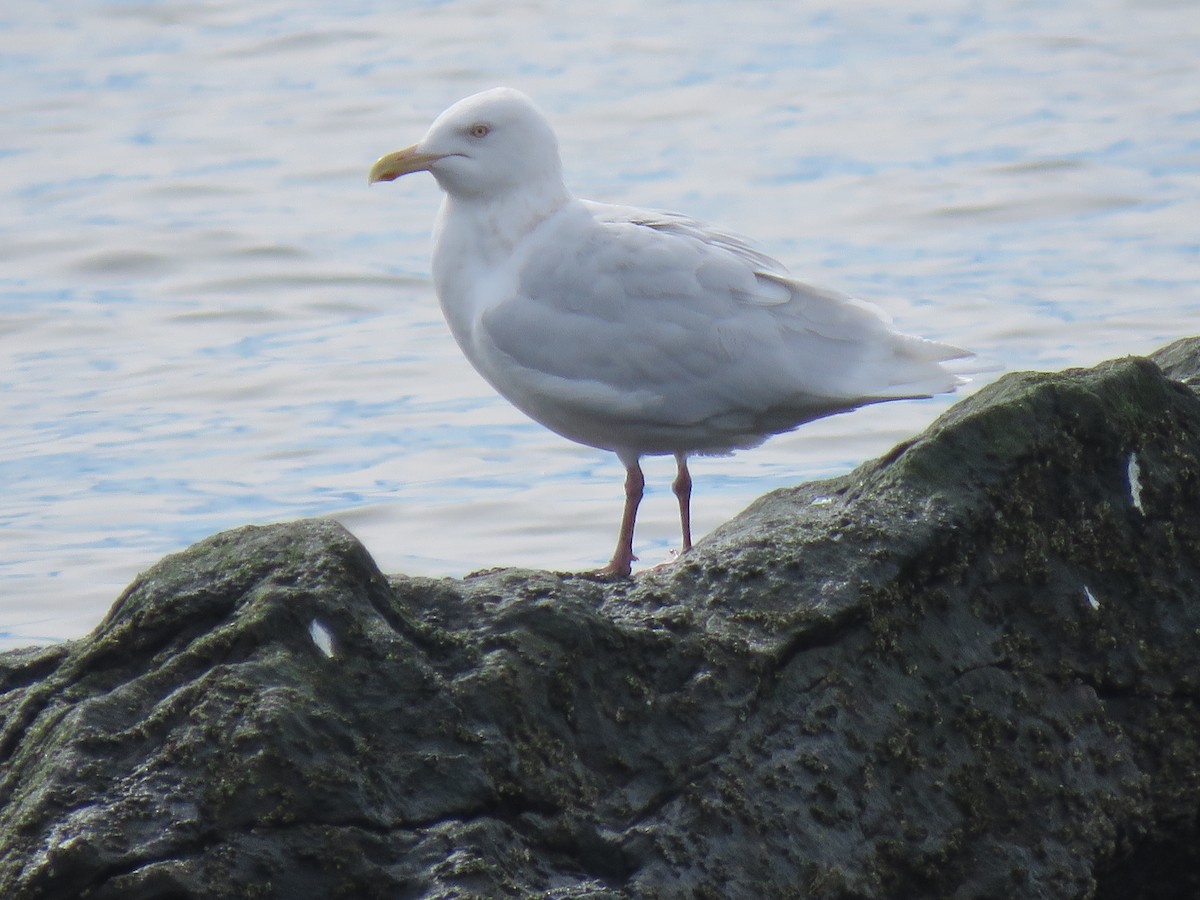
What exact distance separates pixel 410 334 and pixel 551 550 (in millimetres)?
3712

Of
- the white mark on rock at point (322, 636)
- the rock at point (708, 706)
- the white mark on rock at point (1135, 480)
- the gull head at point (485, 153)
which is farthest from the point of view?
the gull head at point (485, 153)

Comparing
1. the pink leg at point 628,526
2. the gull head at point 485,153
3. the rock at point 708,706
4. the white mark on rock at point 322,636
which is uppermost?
the gull head at point 485,153

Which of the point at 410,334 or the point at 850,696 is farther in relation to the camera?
the point at 410,334

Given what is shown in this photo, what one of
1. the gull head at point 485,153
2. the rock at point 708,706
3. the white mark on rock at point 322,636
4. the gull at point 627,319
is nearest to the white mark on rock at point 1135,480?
the rock at point 708,706

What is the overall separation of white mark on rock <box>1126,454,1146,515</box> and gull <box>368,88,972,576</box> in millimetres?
1743

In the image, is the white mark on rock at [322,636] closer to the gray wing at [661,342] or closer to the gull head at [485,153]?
the gray wing at [661,342]

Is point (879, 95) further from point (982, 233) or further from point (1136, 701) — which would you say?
point (1136, 701)

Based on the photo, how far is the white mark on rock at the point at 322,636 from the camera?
124 inches

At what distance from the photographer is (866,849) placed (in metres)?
3.36

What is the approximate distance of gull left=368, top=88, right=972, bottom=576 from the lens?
222 inches

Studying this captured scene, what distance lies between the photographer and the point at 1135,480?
4004 millimetres

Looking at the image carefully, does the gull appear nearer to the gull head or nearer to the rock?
the gull head

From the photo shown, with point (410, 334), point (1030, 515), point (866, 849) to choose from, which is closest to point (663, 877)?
point (866, 849)

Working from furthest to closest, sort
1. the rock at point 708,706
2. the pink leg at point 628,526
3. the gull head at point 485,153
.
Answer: the gull head at point 485,153 → the pink leg at point 628,526 → the rock at point 708,706
